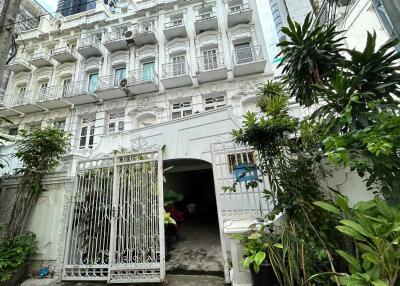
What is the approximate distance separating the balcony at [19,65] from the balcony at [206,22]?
9926mm

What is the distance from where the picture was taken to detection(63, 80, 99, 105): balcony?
29.4ft

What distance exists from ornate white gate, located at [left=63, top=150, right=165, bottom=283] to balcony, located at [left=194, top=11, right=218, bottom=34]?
26.7ft

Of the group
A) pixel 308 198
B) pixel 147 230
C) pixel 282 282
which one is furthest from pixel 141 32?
pixel 282 282

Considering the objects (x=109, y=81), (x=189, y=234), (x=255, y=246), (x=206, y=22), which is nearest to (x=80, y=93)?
(x=109, y=81)

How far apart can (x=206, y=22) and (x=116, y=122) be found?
6.47 m

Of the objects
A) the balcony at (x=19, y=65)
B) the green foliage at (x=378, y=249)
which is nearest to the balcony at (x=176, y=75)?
the green foliage at (x=378, y=249)

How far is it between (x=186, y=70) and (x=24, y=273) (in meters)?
8.36

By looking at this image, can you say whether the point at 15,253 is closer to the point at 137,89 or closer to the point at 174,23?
the point at 137,89

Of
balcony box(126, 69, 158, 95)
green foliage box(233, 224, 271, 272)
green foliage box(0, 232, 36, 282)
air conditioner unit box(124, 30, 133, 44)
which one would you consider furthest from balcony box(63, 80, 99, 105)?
green foliage box(233, 224, 271, 272)

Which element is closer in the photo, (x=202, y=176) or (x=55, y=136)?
(x=55, y=136)

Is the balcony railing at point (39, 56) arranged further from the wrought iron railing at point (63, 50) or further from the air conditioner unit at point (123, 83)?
the air conditioner unit at point (123, 83)

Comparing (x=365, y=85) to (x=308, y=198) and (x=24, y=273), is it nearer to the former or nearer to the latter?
(x=308, y=198)

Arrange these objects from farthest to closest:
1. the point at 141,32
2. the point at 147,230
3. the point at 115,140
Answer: the point at 141,32
the point at 115,140
the point at 147,230

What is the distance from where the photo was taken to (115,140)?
20.2 feet
